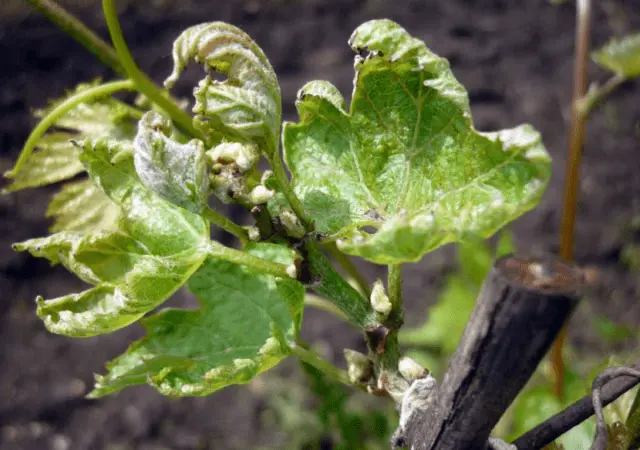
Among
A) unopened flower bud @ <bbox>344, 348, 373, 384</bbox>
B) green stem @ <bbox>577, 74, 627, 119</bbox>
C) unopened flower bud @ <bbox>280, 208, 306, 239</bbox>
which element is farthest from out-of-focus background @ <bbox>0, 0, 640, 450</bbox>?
unopened flower bud @ <bbox>280, 208, 306, 239</bbox>

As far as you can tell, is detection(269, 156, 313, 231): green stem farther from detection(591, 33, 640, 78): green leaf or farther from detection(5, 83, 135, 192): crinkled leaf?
detection(591, 33, 640, 78): green leaf

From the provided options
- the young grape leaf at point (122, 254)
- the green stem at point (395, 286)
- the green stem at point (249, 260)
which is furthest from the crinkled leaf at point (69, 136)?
the green stem at point (395, 286)

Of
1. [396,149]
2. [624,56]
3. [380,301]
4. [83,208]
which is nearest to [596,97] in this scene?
[624,56]

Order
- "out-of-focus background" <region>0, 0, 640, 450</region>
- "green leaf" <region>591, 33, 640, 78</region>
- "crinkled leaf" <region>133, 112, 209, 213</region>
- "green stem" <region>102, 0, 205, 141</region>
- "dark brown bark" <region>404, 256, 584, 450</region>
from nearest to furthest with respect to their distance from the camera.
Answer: "dark brown bark" <region>404, 256, 584, 450</region>, "crinkled leaf" <region>133, 112, 209, 213</region>, "green stem" <region>102, 0, 205, 141</region>, "green leaf" <region>591, 33, 640, 78</region>, "out-of-focus background" <region>0, 0, 640, 450</region>

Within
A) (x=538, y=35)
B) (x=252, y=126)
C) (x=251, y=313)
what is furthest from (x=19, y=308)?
(x=538, y=35)

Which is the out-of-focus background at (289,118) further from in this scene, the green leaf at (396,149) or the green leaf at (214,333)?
the green leaf at (396,149)
